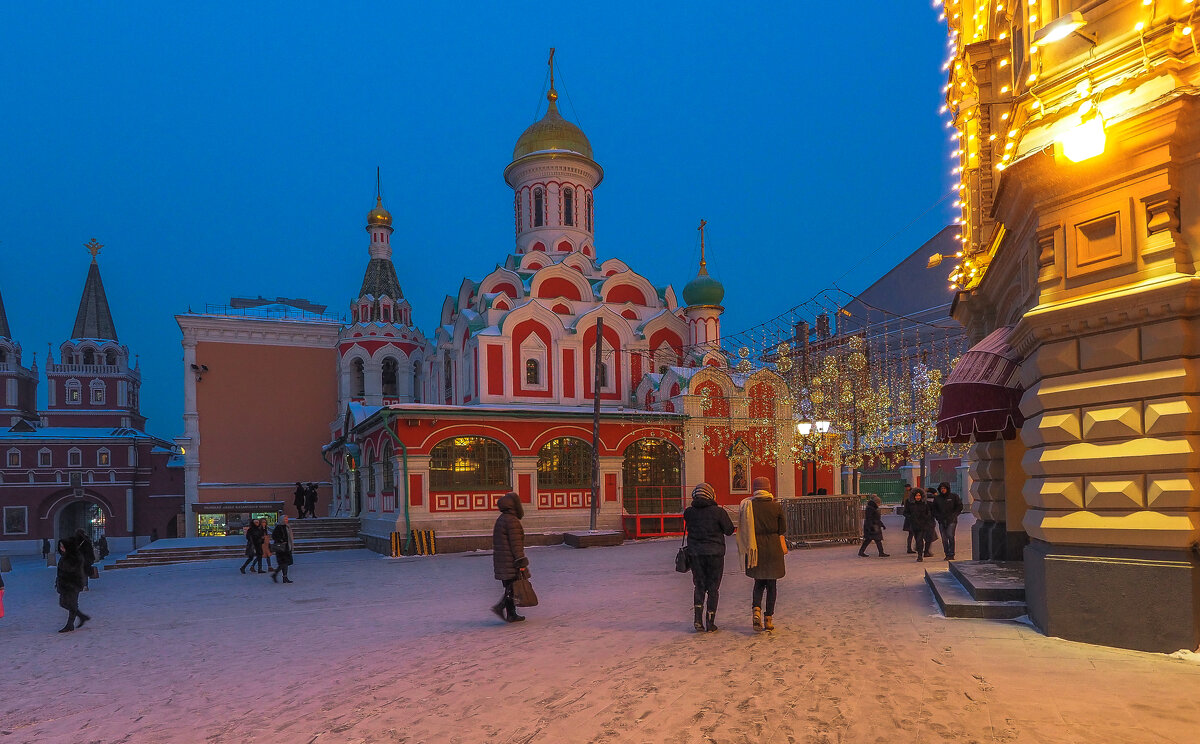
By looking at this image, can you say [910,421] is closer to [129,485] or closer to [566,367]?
[566,367]

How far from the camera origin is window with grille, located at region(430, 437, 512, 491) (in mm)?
22078

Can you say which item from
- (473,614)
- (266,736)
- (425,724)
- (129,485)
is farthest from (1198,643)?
(129,485)

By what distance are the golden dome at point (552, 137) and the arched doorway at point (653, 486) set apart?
49.0 feet

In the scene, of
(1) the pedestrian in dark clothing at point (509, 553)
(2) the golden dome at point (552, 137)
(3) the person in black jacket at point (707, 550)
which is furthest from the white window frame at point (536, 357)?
(3) the person in black jacket at point (707, 550)

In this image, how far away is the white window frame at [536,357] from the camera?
28.6 meters

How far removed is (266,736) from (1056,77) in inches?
338

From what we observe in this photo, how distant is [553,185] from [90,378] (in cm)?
3937

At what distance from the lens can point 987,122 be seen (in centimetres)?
1156

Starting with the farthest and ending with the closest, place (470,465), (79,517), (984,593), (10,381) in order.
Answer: (10,381)
(79,517)
(470,465)
(984,593)

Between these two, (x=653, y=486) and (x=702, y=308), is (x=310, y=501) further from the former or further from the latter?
(x=702, y=308)

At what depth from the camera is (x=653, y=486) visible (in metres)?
25.6

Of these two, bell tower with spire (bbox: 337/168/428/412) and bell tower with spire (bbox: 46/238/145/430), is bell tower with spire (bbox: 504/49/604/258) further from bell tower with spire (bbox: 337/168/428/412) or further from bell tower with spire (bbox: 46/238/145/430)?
bell tower with spire (bbox: 46/238/145/430)

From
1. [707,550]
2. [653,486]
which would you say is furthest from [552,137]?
[707,550]

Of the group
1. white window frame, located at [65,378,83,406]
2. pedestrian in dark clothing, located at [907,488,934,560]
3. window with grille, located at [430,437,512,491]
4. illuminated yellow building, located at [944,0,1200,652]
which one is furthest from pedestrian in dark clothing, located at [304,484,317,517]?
white window frame, located at [65,378,83,406]
